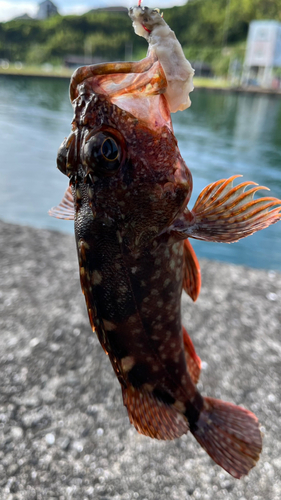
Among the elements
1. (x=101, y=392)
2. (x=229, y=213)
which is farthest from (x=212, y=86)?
(x=229, y=213)

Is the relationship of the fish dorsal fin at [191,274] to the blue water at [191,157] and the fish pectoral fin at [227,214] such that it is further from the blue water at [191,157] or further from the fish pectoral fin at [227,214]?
the blue water at [191,157]

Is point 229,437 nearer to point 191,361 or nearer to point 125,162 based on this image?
point 191,361

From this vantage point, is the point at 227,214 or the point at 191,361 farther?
the point at 191,361

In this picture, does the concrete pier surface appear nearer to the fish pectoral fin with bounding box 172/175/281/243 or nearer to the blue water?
the fish pectoral fin with bounding box 172/175/281/243

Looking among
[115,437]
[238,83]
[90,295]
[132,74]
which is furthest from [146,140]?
[238,83]

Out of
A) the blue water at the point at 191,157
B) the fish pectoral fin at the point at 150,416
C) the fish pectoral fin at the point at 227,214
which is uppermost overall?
the fish pectoral fin at the point at 227,214

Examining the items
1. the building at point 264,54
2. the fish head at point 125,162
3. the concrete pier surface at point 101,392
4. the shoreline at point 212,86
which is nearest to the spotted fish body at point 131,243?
the fish head at point 125,162
